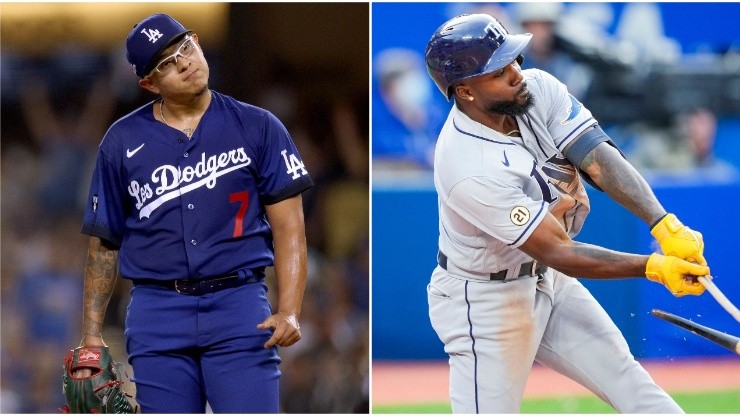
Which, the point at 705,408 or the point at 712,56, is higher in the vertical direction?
the point at 712,56

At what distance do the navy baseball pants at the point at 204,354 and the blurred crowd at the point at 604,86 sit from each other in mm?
5792

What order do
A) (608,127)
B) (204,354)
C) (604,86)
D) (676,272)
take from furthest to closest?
A: (604,86) → (608,127) → (204,354) → (676,272)

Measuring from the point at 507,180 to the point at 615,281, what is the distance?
4088 millimetres

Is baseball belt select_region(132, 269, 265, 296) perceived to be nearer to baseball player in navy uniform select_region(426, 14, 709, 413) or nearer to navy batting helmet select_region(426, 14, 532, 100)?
baseball player in navy uniform select_region(426, 14, 709, 413)

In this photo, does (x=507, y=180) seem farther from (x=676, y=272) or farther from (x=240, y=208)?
(x=240, y=208)

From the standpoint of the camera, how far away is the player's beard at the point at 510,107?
12.0 feet

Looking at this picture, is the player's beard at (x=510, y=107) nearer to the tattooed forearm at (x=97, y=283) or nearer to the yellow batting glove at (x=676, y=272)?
the yellow batting glove at (x=676, y=272)

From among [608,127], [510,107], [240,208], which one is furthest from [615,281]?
[240,208]

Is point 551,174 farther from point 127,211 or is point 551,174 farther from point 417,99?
point 417,99

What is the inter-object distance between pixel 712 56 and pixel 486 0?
236cm

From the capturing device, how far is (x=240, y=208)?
3.58 metres

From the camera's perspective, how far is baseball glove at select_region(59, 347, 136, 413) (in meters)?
3.65

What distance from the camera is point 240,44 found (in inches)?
303

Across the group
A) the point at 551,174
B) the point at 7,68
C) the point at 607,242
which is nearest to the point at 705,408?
the point at 607,242
